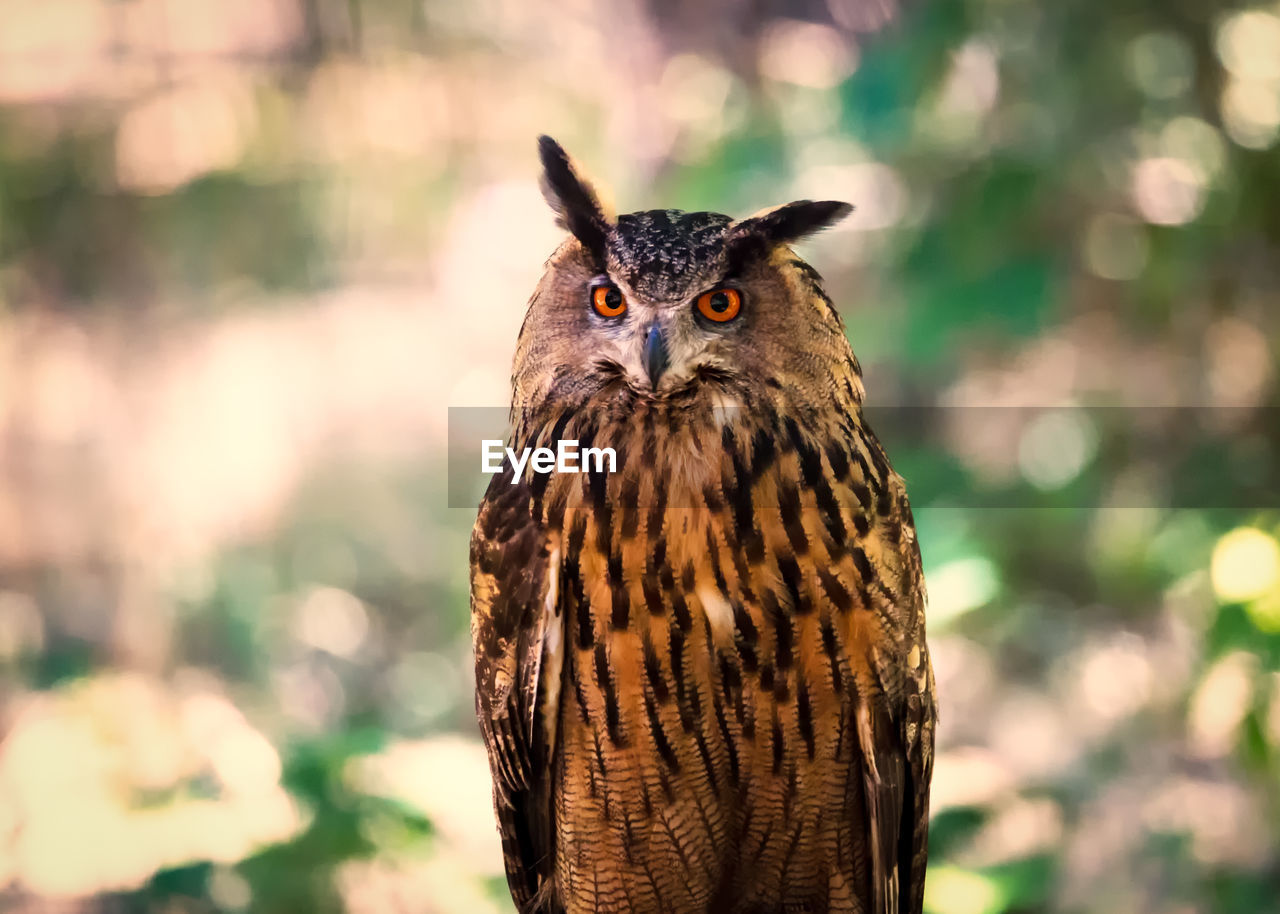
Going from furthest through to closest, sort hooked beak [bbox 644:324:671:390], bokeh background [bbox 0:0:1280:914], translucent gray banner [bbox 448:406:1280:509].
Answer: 1. translucent gray banner [bbox 448:406:1280:509]
2. bokeh background [bbox 0:0:1280:914]
3. hooked beak [bbox 644:324:671:390]

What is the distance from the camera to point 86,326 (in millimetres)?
2363

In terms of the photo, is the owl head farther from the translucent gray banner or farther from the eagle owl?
the translucent gray banner

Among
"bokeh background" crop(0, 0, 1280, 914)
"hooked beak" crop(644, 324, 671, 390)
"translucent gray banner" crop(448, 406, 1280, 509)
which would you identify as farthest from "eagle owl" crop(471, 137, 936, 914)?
"translucent gray banner" crop(448, 406, 1280, 509)

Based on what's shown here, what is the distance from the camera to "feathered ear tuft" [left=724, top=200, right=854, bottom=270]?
3.03 ft

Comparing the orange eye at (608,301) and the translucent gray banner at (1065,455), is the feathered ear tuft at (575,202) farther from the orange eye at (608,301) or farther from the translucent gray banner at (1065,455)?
the translucent gray banner at (1065,455)

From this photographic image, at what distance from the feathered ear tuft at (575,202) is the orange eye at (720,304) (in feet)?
0.35

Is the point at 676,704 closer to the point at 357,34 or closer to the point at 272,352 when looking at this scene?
the point at 272,352

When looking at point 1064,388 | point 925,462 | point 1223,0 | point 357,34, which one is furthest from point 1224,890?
point 357,34

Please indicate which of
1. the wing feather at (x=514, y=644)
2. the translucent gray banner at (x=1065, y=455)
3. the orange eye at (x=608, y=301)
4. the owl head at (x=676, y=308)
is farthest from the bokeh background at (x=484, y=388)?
the orange eye at (x=608, y=301)

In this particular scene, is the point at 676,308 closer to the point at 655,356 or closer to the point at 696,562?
the point at 655,356

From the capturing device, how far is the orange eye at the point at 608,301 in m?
0.93

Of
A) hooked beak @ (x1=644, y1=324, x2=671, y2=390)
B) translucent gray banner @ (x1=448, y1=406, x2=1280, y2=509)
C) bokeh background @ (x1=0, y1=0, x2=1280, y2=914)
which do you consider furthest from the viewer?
translucent gray banner @ (x1=448, y1=406, x2=1280, y2=509)

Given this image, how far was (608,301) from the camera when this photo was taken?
94cm

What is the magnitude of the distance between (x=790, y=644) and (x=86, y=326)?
6.64 ft
